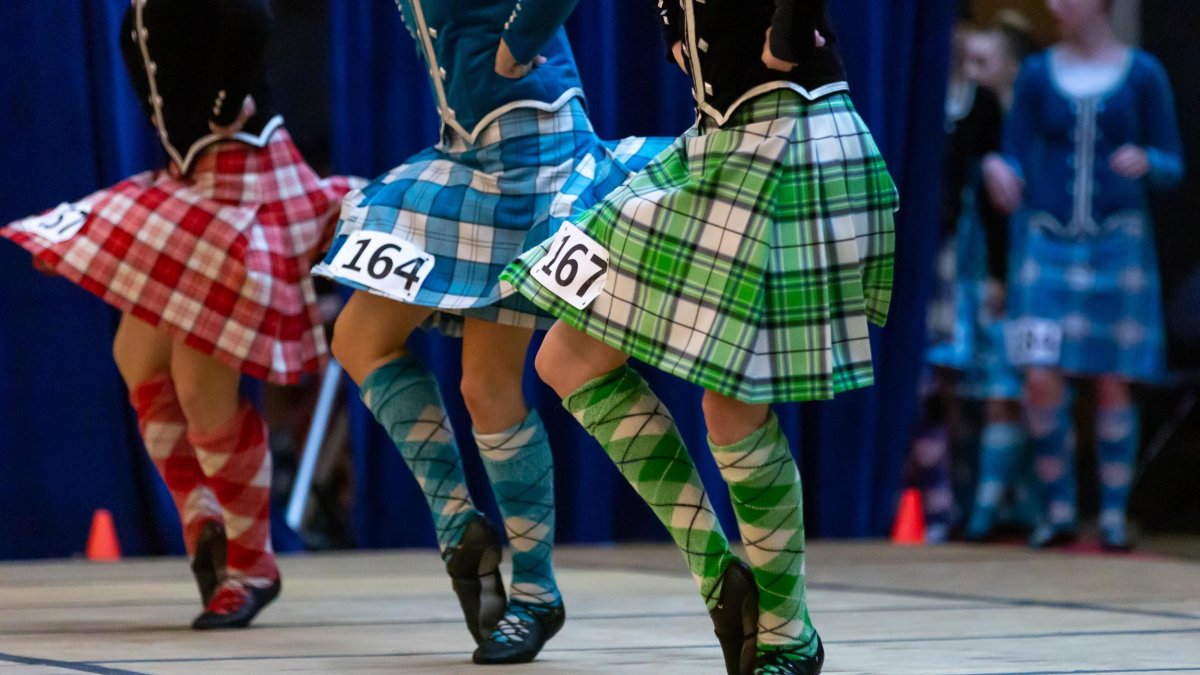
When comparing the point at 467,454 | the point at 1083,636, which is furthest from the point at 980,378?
the point at 1083,636

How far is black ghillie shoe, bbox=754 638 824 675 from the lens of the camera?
1738 millimetres

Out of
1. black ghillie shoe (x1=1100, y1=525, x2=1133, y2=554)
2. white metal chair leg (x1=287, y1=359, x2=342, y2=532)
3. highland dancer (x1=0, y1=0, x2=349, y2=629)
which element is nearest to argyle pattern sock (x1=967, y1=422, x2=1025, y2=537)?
black ghillie shoe (x1=1100, y1=525, x2=1133, y2=554)

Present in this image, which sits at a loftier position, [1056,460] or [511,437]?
[511,437]

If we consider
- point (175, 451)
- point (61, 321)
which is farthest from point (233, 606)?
point (61, 321)

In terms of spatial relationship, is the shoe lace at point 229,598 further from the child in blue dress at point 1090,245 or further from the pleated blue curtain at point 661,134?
the child in blue dress at point 1090,245

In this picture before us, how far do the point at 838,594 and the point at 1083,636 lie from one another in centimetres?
74

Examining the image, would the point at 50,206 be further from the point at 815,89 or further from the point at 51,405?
the point at 815,89

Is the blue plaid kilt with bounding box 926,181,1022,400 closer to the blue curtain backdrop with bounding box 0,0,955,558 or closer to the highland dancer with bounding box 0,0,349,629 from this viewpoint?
the blue curtain backdrop with bounding box 0,0,955,558

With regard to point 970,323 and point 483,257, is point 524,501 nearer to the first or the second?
point 483,257

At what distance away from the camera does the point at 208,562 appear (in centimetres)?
258

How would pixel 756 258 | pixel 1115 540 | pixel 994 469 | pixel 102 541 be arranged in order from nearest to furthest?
pixel 756 258
pixel 102 541
pixel 1115 540
pixel 994 469

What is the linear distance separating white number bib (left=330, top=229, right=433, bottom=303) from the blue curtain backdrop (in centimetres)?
186

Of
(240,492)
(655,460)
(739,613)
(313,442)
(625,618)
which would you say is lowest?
(313,442)

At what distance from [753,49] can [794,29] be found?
0.16 ft
